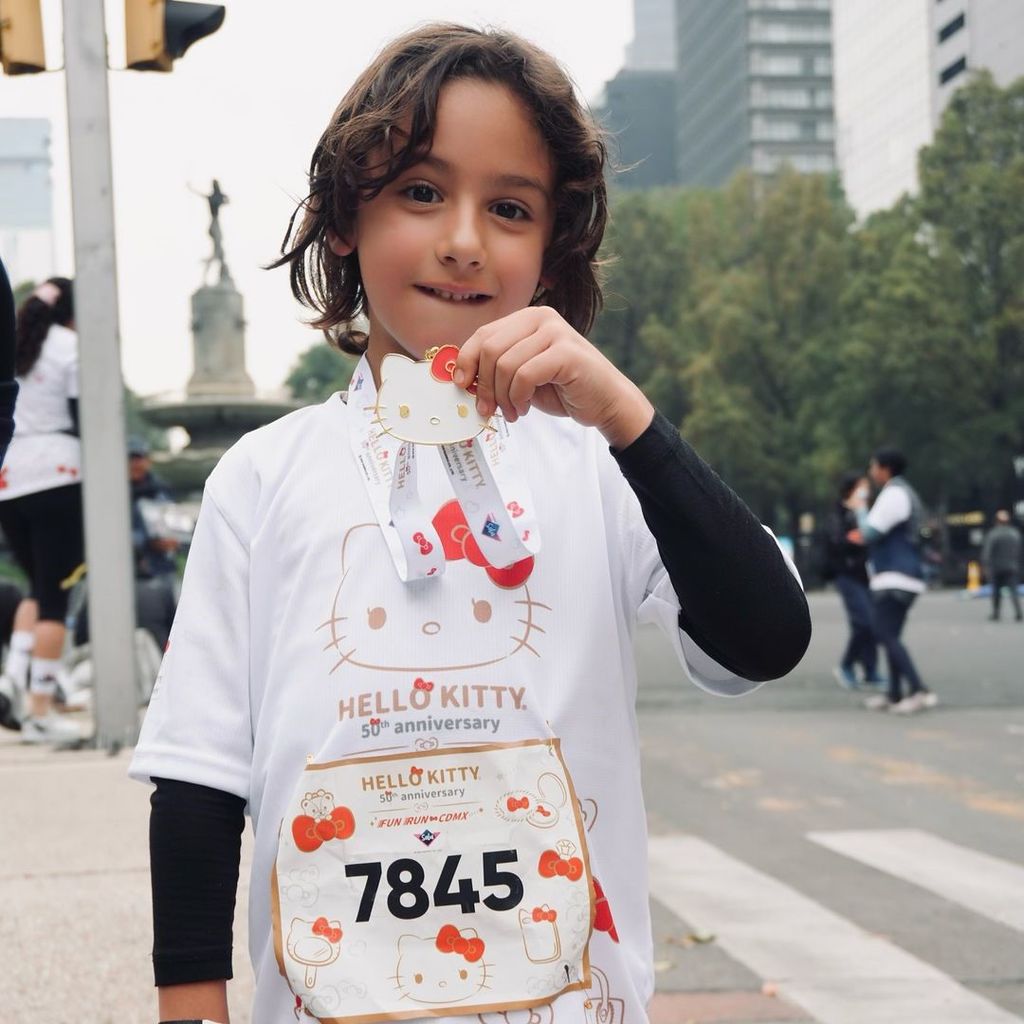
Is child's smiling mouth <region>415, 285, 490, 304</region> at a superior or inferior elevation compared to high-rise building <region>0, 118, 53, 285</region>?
inferior

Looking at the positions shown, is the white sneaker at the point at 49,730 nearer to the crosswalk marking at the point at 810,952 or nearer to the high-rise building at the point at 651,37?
the crosswalk marking at the point at 810,952

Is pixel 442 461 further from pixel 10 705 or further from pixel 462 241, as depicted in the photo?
pixel 10 705

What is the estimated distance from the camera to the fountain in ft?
61.6

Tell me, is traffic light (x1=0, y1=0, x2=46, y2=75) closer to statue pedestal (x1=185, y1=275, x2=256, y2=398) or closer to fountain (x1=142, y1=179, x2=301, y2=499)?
fountain (x1=142, y1=179, x2=301, y2=499)

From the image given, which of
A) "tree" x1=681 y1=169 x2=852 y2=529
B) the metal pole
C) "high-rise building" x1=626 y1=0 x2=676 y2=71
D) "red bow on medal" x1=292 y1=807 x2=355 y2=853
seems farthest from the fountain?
"high-rise building" x1=626 y1=0 x2=676 y2=71

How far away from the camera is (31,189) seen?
77875 millimetres

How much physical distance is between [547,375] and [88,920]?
256 cm

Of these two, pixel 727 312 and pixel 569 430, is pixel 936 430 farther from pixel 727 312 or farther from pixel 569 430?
pixel 569 430

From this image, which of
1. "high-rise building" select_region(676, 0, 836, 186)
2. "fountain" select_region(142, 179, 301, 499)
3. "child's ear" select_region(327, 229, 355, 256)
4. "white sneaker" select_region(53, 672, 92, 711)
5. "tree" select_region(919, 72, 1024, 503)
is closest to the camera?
"child's ear" select_region(327, 229, 355, 256)

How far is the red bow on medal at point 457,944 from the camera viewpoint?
1.49 meters

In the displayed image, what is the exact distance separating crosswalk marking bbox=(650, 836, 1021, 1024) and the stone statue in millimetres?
17730

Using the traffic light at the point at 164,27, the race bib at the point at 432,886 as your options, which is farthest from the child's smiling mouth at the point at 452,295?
the traffic light at the point at 164,27

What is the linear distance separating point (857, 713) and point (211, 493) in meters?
9.43

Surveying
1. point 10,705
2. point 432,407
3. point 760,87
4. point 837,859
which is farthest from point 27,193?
point 432,407
